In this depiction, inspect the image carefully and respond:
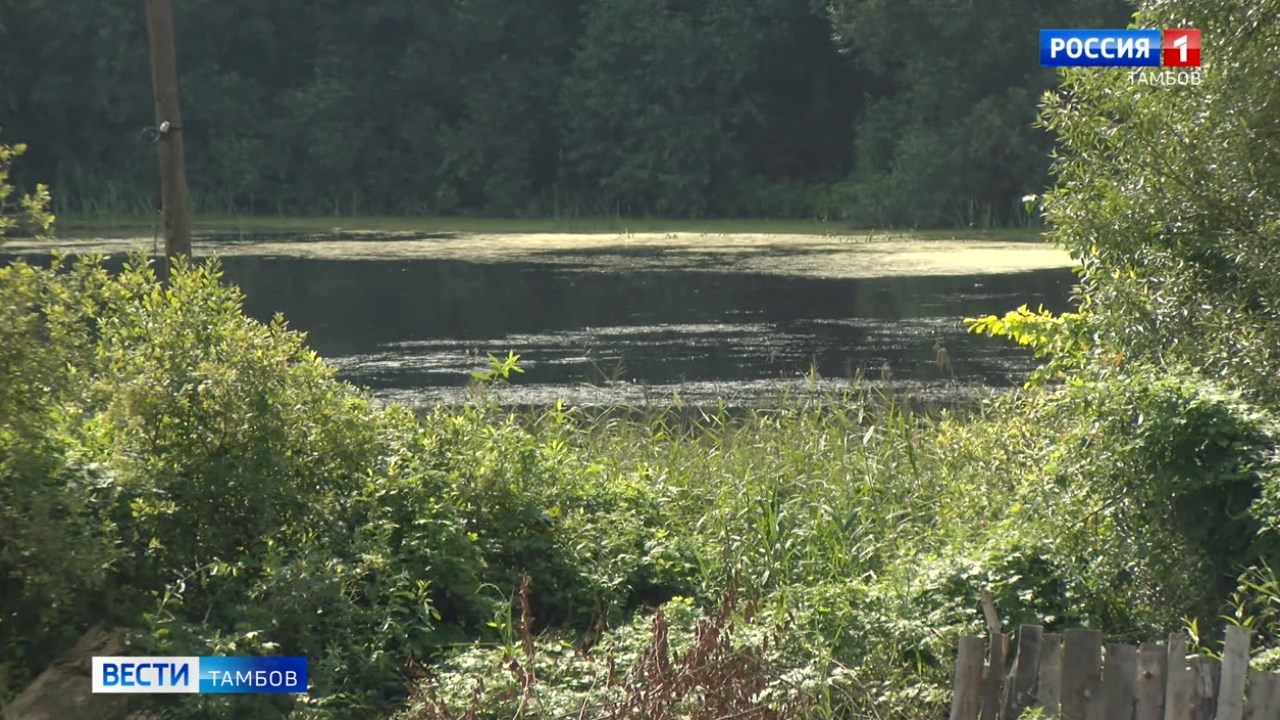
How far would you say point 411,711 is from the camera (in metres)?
5.34

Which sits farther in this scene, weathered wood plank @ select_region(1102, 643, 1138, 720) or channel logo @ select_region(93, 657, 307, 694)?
channel logo @ select_region(93, 657, 307, 694)

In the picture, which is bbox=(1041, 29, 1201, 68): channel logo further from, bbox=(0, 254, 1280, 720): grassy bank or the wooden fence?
the wooden fence

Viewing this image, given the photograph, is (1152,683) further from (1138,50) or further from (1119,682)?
(1138,50)

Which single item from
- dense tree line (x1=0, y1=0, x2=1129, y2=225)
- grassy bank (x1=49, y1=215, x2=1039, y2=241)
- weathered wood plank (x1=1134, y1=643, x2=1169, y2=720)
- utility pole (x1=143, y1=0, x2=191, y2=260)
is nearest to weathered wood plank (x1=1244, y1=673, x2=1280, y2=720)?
weathered wood plank (x1=1134, y1=643, x2=1169, y2=720)

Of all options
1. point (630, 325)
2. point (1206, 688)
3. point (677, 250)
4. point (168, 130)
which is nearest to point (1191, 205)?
point (1206, 688)

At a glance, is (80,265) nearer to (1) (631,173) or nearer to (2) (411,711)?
(2) (411,711)

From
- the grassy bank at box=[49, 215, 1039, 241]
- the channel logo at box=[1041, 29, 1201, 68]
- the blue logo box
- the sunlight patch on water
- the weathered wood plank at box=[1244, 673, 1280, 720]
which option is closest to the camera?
the weathered wood plank at box=[1244, 673, 1280, 720]

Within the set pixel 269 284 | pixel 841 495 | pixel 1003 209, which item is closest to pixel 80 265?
pixel 841 495

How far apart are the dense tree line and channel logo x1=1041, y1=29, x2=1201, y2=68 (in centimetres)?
2485

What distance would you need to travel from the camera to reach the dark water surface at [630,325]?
13398 millimetres

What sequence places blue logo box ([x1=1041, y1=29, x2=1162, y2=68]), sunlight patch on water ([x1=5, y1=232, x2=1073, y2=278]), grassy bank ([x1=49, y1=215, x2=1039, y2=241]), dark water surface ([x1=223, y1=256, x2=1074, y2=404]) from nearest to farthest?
blue logo box ([x1=1041, y1=29, x2=1162, y2=68]) < dark water surface ([x1=223, y1=256, x2=1074, y2=404]) < sunlight patch on water ([x1=5, y1=232, x2=1073, y2=278]) < grassy bank ([x1=49, y1=215, x2=1039, y2=241])

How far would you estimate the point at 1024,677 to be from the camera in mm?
4734

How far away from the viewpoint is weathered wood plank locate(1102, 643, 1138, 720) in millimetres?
4555

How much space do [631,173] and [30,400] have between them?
30419mm
